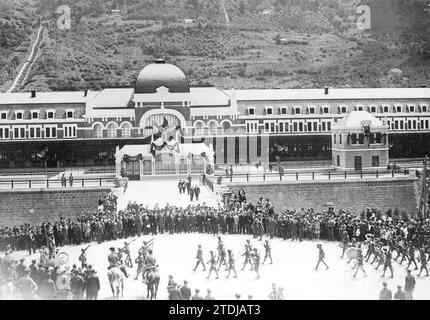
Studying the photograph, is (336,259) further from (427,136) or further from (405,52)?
(405,52)

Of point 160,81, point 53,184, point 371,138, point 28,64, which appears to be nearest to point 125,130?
point 160,81

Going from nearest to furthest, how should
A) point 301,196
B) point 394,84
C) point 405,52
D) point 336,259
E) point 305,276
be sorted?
point 305,276
point 336,259
point 301,196
point 405,52
point 394,84

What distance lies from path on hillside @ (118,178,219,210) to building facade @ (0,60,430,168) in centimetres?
1676

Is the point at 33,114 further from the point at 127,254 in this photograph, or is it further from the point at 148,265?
the point at 148,265

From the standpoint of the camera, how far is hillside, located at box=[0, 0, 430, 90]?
9756cm

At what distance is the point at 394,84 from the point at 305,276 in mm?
81936

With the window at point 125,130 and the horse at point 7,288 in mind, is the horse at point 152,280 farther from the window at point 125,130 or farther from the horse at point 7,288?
the window at point 125,130

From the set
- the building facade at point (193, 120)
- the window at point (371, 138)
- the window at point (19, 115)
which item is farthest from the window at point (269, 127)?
the window at point (19, 115)

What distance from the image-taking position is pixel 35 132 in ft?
209

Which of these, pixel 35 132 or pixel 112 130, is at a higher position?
pixel 112 130

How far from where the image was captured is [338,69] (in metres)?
103

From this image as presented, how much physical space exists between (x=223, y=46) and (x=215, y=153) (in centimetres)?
4771

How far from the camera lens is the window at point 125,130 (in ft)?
209

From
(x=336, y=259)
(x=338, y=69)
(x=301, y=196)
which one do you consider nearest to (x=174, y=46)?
(x=338, y=69)
